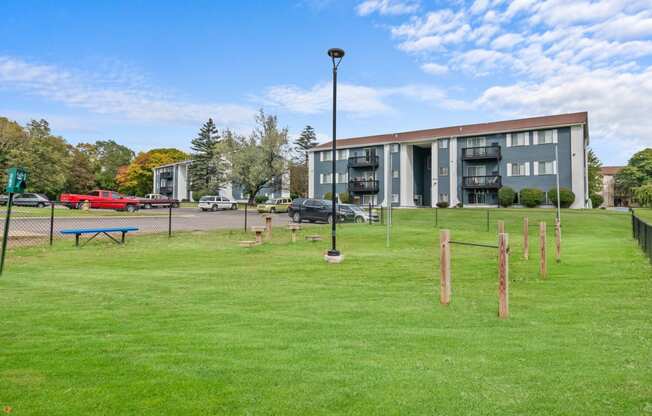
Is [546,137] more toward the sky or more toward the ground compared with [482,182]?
more toward the sky

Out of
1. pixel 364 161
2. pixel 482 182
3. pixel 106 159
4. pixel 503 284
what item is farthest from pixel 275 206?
pixel 106 159

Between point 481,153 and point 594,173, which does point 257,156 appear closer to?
point 481,153

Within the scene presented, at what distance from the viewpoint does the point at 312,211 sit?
28484 millimetres

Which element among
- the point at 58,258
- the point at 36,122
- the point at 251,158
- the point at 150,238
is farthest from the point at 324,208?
the point at 36,122

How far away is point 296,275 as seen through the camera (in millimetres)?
9312

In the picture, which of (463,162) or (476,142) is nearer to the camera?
(476,142)

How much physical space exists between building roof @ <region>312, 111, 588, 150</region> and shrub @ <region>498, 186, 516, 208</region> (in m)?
6.24

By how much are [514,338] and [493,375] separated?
4.24 feet

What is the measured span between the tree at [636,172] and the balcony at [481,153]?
49.9 m

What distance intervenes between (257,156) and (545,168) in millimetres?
30704

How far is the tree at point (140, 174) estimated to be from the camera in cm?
8638

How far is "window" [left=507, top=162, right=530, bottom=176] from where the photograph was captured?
149 ft

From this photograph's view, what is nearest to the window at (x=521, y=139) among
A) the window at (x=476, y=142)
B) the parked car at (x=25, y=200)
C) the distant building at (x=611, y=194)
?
the window at (x=476, y=142)

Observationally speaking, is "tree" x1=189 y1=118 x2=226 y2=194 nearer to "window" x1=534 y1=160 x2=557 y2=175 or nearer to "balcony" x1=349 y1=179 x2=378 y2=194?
"balcony" x1=349 y1=179 x2=378 y2=194
